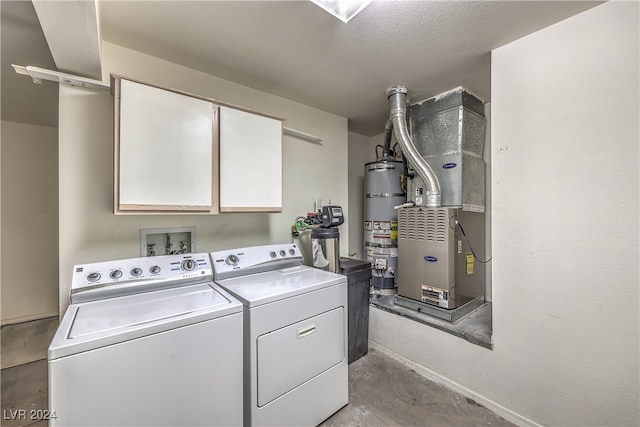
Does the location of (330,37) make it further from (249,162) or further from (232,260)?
(232,260)

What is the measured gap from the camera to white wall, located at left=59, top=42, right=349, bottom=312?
60.8 inches

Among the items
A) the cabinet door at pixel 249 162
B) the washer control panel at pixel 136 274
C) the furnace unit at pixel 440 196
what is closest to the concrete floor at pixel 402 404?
the furnace unit at pixel 440 196

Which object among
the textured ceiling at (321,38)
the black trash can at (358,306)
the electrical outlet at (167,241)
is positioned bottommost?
the black trash can at (358,306)

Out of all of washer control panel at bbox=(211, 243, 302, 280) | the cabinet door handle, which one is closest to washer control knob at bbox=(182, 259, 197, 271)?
washer control panel at bbox=(211, 243, 302, 280)

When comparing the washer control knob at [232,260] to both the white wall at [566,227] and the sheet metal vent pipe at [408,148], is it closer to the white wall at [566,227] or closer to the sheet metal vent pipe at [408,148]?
the sheet metal vent pipe at [408,148]

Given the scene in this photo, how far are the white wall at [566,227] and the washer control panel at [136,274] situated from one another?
6.56ft

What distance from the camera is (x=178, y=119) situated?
5.07 feet

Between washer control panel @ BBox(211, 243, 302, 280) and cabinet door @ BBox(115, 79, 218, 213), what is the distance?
1.23 ft

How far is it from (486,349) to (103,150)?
115 inches

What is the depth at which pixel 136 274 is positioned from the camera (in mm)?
1475

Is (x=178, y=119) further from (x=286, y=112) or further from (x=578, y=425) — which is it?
(x=578, y=425)

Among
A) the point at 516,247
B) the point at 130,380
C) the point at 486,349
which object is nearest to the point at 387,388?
the point at 486,349

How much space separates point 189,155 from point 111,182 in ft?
1.92

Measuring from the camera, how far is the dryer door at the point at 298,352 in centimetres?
135
